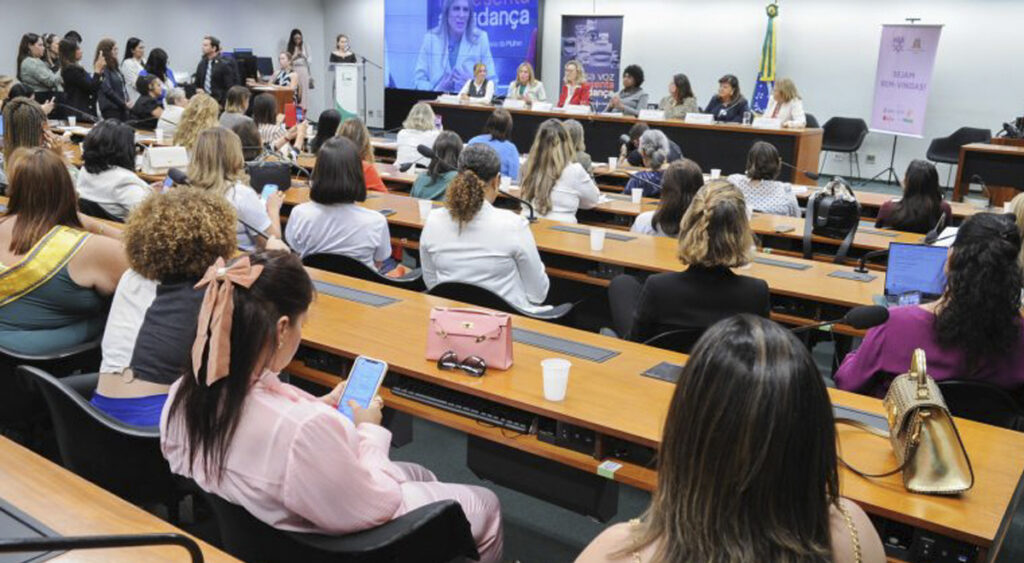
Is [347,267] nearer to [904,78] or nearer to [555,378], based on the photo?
[555,378]

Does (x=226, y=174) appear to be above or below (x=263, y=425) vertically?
above

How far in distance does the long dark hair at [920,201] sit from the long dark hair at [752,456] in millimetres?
4173

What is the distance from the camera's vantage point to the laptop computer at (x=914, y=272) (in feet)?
10.5

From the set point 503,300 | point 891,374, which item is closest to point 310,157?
point 503,300

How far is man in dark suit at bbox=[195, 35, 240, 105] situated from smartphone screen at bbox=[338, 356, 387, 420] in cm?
998

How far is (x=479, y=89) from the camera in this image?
10898 millimetres

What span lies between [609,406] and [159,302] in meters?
1.17

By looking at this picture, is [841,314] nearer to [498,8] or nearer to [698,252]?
[698,252]

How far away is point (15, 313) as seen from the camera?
275 centimetres

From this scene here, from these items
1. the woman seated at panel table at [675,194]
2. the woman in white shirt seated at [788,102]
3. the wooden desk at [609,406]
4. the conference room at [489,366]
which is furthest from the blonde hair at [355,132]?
the woman in white shirt seated at [788,102]

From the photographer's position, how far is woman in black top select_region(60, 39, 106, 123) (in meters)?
8.76

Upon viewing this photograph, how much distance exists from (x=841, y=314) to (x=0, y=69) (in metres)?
12.0

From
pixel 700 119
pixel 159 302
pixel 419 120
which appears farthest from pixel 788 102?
pixel 159 302

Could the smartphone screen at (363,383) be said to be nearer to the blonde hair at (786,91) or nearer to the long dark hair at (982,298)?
the long dark hair at (982,298)
